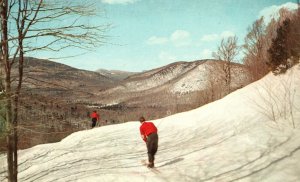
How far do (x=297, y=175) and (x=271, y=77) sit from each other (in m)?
11.3

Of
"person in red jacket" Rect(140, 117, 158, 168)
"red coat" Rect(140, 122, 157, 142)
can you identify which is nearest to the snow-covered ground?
"person in red jacket" Rect(140, 117, 158, 168)

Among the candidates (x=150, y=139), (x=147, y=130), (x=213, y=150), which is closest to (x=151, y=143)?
(x=150, y=139)

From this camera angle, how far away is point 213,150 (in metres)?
10.4

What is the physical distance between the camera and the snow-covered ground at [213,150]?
26.5 feet

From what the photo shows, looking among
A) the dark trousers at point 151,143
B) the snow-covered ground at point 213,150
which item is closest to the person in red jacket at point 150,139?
the dark trousers at point 151,143

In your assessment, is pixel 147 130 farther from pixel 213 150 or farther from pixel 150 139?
pixel 213 150

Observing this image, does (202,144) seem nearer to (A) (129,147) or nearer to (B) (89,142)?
(A) (129,147)

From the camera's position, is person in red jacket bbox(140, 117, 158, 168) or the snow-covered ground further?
person in red jacket bbox(140, 117, 158, 168)

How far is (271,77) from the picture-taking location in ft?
55.8

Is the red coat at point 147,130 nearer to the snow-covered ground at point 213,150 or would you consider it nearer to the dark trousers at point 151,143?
the dark trousers at point 151,143

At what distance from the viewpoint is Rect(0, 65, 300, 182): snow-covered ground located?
26.5 feet

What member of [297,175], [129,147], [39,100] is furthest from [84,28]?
[129,147]

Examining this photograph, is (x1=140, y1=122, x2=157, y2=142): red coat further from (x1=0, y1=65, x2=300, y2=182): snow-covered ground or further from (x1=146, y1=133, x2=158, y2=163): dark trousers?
(x1=0, y1=65, x2=300, y2=182): snow-covered ground

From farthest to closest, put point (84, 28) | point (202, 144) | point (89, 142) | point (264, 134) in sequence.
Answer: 1. point (89, 142)
2. point (202, 144)
3. point (264, 134)
4. point (84, 28)
